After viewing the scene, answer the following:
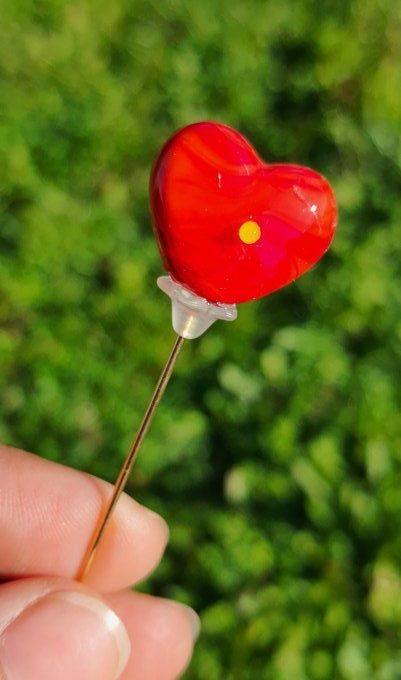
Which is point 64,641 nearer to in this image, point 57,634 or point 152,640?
point 57,634

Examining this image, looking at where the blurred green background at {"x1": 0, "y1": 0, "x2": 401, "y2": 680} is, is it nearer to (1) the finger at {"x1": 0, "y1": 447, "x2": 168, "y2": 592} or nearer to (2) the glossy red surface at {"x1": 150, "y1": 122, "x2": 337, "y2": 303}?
(1) the finger at {"x1": 0, "y1": 447, "x2": 168, "y2": 592}

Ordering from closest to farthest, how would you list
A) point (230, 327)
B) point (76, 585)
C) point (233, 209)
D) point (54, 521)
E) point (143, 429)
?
point (233, 209), point (143, 429), point (76, 585), point (54, 521), point (230, 327)

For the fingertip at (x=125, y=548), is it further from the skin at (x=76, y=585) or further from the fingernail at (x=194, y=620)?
the fingernail at (x=194, y=620)

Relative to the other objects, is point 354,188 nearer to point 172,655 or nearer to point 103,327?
point 103,327

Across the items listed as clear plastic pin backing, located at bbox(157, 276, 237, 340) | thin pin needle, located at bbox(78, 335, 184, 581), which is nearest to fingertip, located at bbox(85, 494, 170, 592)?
thin pin needle, located at bbox(78, 335, 184, 581)

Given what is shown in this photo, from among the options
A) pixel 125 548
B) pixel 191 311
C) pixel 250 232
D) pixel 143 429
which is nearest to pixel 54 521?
pixel 125 548

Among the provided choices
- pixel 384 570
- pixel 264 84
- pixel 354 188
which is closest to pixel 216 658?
pixel 384 570

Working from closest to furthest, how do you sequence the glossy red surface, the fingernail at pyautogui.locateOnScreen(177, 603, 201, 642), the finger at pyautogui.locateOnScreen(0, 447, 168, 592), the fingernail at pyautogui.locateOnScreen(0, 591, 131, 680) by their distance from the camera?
the glossy red surface → the fingernail at pyautogui.locateOnScreen(0, 591, 131, 680) → the finger at pyautogui.locateOnScreen(0, 447, 168, 592) → the fingernail at pyautogui.locateOnScreen(177, 603, 201, 642)
